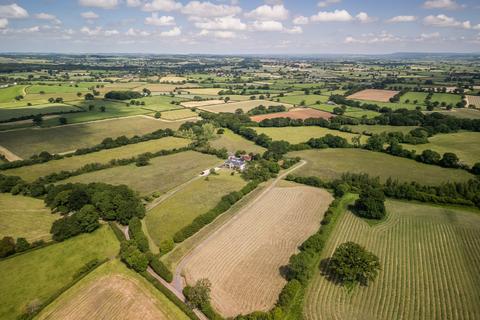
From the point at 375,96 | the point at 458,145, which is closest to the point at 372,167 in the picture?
the point at 458,145

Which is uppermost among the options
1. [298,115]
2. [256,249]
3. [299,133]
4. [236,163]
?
[298,115]

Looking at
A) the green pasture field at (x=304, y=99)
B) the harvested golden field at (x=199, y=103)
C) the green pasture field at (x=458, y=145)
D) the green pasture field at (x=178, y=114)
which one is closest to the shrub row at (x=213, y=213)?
the green pasture field at (x=458, y=145)

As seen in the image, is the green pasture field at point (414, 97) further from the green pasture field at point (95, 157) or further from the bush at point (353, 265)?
the bush at point (353, 265)

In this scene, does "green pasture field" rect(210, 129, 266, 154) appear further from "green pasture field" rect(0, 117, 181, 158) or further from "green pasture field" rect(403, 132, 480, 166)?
"green pasture field" rect(403, 132, 480, 166)

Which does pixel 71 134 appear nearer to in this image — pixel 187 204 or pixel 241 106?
pixel 187 204

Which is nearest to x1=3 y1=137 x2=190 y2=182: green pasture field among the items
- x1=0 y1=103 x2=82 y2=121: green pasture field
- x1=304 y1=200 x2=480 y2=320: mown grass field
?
x1=0 y1=103 x2=82 y2=121: green pasture field
